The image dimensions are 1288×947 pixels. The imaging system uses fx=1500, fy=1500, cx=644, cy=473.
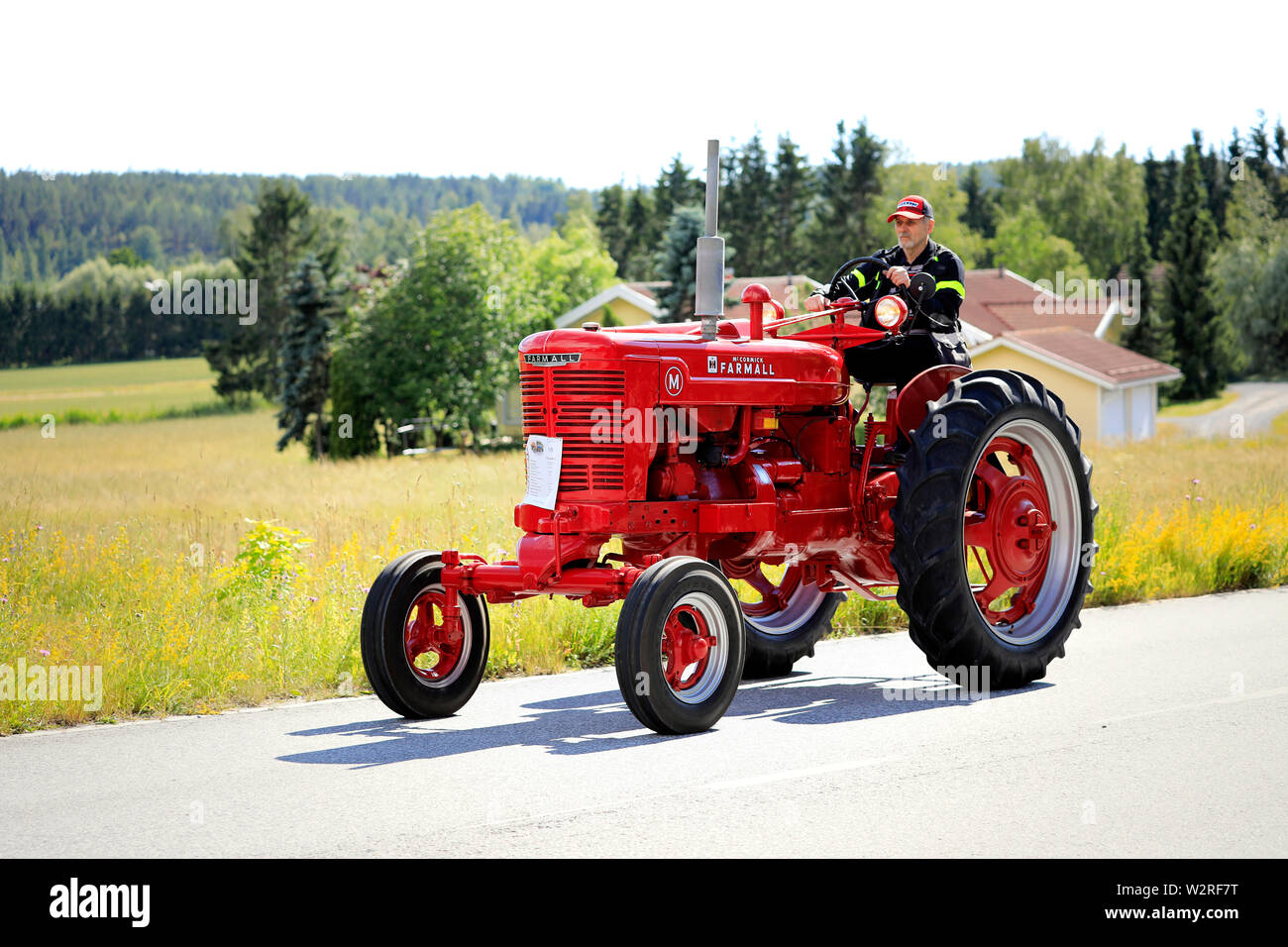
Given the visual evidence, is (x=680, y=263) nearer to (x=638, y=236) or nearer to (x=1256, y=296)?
(x=1256, y=296)

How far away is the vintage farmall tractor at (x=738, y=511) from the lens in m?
7.38

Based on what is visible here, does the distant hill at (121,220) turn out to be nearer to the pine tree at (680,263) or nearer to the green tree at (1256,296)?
the pine tree at (680,263)

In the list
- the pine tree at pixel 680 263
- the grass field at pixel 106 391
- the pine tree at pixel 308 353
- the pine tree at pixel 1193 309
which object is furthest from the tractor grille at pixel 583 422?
the pine tree at pixel 1193 309

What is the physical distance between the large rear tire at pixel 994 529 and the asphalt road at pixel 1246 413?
4275 centimetres

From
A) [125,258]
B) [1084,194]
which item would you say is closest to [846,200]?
[1084,194]

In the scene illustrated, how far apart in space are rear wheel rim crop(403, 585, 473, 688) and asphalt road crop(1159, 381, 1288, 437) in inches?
1781

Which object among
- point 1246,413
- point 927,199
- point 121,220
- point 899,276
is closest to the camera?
point 899,276

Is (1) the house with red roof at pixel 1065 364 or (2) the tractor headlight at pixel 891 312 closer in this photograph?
(2) the tractor headlight at pixel 891 312

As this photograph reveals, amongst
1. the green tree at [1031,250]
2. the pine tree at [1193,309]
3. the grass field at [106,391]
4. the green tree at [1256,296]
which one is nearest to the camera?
the grass field at [106,391]

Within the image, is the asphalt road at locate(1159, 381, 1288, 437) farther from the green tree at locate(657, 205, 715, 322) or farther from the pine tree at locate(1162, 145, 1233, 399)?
the green tree at locate(657, 205, 715, 322)

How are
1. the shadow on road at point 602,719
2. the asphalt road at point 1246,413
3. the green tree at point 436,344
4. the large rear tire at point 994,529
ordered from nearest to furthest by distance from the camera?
the shadow on road at point 602,719 → the large rear tire at point 994,529 → the green tree at point 436,344 → the asphalt road at point 1246,413

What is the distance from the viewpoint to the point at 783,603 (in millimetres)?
9688

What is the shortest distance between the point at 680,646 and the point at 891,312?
2532 mm

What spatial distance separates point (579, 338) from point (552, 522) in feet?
3.08
